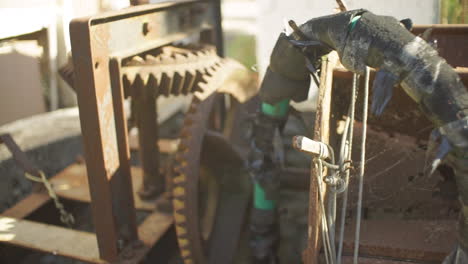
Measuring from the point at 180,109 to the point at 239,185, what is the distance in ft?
9.55

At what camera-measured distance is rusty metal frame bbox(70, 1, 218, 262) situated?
2438 millimetres

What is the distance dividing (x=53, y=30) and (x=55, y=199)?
2669mm

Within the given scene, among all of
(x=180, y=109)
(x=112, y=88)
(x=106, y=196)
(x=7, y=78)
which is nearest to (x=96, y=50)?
(x=112, y=88)

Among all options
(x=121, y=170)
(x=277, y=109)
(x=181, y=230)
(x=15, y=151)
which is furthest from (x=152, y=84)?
(x=15, y=151)

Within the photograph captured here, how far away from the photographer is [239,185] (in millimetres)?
3633

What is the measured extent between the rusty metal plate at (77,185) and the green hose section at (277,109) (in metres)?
1.38

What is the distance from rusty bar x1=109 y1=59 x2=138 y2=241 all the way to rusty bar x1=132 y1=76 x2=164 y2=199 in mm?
760

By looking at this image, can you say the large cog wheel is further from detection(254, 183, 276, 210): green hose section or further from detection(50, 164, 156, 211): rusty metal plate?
detection(50, 164, 156, 211): rusty metal plate

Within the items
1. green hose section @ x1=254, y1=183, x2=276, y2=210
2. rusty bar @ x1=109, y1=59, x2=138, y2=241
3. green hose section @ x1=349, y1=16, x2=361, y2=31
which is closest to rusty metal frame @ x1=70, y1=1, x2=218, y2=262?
rusty bar @ x1=109, y1=59, x2=138, y2=241

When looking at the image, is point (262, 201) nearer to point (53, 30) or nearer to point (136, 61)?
point (136, 61)

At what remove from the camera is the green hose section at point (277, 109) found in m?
2.93

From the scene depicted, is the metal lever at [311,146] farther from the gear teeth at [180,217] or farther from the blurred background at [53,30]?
the blurred background at [53,30]

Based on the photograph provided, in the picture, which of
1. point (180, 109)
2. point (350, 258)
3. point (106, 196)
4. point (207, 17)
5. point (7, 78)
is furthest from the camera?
point (180, 109)

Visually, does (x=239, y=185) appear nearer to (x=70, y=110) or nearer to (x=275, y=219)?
(x=275, y=219)
